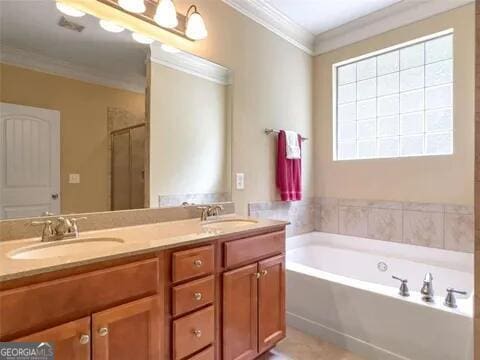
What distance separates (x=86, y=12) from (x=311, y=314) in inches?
93.7

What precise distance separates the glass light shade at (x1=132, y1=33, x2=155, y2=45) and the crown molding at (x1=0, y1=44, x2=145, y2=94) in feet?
0.76

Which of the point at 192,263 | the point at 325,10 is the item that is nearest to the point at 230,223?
the point at 192,263

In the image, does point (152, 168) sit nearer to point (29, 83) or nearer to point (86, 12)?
point (29, 83)

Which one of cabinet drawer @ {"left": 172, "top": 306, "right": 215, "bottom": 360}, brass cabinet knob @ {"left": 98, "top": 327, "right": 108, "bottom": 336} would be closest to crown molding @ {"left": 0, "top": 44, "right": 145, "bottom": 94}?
brass cabinet knob @ {"left": 98, "top": 327, "right": 108, "bottom": 336}

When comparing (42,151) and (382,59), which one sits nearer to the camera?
(42,151)

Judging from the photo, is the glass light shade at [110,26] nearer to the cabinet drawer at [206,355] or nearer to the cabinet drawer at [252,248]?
the cabinet drawer at [252,248]

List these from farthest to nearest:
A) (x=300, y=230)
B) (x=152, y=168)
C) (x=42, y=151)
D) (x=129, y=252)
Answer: (x=300, y=230) → (x=152, y=168) → (x=42, y=151) → (x=129, y=252)

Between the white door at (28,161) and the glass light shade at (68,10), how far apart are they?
549 mm

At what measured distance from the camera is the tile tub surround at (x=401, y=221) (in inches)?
89.2

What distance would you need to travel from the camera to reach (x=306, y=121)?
309cm

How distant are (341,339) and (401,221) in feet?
4.05

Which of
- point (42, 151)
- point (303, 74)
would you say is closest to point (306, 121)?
point (303, 74)

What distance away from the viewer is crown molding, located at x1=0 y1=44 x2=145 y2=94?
1.28 meters

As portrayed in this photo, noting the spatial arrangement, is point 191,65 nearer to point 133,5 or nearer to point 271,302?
point 133,5
